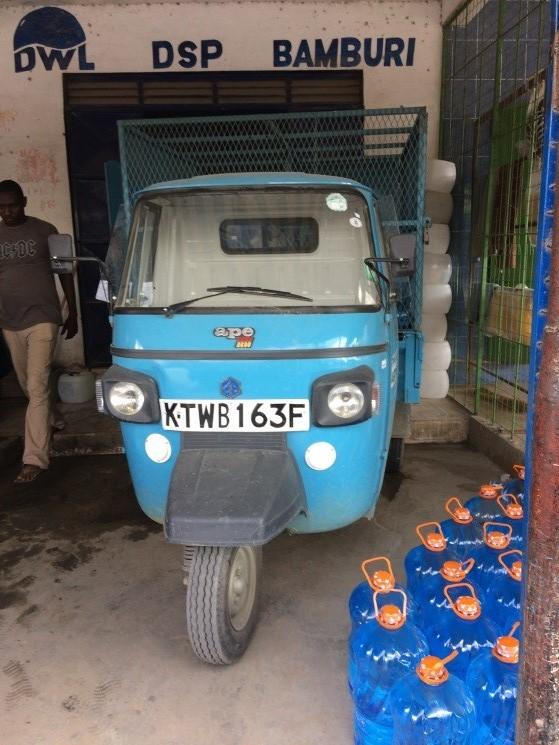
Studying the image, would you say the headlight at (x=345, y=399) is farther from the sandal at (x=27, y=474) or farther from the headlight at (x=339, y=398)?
the sandal at (x=27, y=474)

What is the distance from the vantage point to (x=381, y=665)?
1.81 m

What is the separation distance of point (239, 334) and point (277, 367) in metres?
0.21

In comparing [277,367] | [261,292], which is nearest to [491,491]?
[277,367]

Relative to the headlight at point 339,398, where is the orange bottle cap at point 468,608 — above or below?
below

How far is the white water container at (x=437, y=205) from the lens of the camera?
5.20m

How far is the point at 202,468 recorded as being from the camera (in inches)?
88.4

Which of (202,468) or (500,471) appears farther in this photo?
(500,471)

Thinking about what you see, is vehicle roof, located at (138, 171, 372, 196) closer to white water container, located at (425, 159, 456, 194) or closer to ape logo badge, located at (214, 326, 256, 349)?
ape logo badge, located at (214, 326, 256, 349)

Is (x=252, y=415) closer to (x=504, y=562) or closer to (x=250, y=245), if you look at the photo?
(x=250, y=245)

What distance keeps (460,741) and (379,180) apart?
417 cm

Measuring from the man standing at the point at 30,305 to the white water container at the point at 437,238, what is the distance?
317cm

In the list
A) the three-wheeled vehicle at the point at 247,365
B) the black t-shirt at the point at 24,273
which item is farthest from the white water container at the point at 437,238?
the black t-shirt at the point at 24,273

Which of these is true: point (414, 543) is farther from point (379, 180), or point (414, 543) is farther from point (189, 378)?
point (379, 180)

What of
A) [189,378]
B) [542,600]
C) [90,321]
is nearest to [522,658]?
[542,600]
